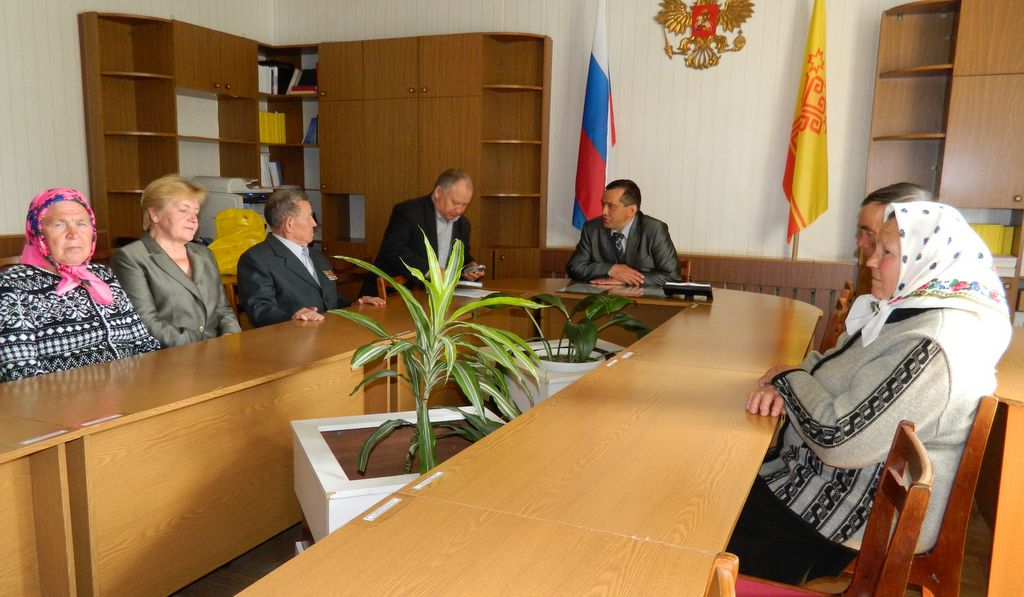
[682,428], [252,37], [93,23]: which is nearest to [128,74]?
[93,23]

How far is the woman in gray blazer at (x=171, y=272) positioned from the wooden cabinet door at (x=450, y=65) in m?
2.88

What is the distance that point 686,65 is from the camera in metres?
5.42

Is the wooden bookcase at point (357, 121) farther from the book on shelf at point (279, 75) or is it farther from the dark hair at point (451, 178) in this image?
the dark hair at point (451, 178)

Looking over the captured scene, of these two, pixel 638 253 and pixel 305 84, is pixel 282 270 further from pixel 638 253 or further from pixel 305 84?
pixel 305 84

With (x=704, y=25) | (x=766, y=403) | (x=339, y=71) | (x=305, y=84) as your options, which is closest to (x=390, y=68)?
(x=339, y=71)

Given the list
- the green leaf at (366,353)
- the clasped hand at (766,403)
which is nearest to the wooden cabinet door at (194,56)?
the green leaf at (366,353)

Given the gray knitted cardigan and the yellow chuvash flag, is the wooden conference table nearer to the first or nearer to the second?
the gray knitted cardigan

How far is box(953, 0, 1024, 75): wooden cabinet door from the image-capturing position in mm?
4246

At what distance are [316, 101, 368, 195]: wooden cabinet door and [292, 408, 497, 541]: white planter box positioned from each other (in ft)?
14.0

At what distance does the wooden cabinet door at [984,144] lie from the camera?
432cm

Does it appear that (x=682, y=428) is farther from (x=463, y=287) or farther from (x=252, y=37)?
(x=252, y=37)

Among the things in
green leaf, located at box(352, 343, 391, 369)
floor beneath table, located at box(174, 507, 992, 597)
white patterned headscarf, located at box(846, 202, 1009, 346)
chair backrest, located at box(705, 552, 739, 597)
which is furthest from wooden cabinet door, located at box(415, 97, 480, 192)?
chair backrest, located at box(705, 552, 739, 597)

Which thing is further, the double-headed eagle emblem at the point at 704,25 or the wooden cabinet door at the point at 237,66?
the wooden cabinet door at the point at 237,66

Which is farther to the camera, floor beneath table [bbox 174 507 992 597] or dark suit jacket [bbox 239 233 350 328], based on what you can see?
dark suit jacket [bbox 239 233 350 328]
